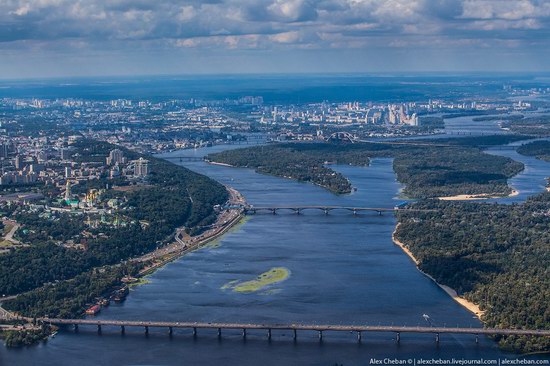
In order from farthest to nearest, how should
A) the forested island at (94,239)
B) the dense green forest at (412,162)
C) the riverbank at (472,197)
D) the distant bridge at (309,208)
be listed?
the dense green forest at (412,162) → the riverbank at (472,197) → the distant bridge at (309,208) → the forested island at (94,239)

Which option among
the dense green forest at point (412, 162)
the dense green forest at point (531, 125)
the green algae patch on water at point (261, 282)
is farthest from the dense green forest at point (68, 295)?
the dense green forest at point (531, 125)

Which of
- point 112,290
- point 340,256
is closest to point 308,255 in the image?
point 340,256

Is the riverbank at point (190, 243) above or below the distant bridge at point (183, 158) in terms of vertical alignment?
below

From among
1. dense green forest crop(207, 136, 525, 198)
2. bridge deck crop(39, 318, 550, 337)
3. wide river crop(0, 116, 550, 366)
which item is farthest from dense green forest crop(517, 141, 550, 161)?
bridge deck crop(39, 318, 550, 337)

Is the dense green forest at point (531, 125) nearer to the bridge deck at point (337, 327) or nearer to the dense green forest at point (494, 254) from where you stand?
the dense green forest at point (494, 254)

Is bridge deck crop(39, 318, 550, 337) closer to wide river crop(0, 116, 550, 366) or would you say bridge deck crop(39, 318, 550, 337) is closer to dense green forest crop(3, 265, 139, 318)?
wide river crop(0, 116, 550, 366)

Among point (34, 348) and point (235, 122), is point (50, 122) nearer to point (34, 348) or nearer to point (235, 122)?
point (235, 122)

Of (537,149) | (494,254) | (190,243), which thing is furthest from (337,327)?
(537,149)
